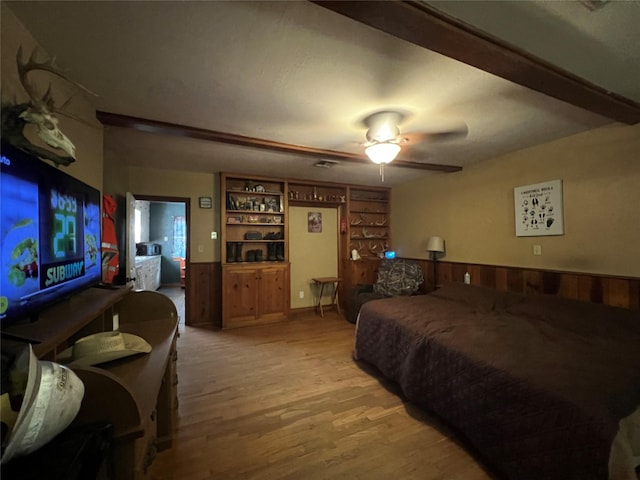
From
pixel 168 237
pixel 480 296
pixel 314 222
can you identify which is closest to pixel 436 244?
pixel 480 296

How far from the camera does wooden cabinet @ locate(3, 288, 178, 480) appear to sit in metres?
0.89

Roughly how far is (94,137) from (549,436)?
3501mm

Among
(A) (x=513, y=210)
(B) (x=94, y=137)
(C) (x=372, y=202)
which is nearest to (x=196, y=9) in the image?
(B) (x=94, y=137)

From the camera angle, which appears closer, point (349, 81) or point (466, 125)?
point (349, 81)

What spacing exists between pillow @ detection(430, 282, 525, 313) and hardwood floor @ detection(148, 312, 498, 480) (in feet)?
4.32

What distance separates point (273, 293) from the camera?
437 centimetres

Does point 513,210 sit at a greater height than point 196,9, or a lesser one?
lesser

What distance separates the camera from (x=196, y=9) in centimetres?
121

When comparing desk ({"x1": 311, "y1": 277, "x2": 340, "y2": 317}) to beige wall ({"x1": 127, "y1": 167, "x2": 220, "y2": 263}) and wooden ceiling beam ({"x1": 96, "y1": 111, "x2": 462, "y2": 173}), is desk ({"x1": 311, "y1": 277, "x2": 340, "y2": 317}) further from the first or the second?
wooden ceiling beam ({"x1": 96, "y1": 111, "x2": 462, "y2": 173})

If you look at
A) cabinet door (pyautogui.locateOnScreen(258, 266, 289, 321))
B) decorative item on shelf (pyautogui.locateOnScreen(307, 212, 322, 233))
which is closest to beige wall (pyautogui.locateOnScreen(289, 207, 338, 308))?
decorative item on shelf (pyautogui.locateOnScreen(307, 212, 322, 233))

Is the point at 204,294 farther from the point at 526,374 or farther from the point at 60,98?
the point at 526,374

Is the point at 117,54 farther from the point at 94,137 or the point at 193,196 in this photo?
the point at 193,196

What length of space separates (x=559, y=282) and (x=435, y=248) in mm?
1548

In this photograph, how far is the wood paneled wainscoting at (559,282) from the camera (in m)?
2.46
